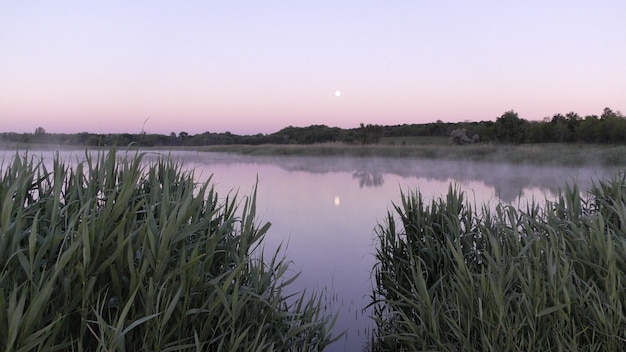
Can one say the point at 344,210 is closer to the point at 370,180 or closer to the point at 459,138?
the point at 370,180

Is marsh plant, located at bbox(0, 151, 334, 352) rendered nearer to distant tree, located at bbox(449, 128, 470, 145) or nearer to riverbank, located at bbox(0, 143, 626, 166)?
riverbank, located at bbox(0, 143, 626, 166)

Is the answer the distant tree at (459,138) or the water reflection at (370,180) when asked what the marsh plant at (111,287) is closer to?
the water reflection at (370,180)

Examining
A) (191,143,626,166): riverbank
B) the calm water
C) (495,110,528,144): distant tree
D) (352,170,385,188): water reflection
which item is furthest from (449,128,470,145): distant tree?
(352,170,385,188): water reflection

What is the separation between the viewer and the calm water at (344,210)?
5.20 m

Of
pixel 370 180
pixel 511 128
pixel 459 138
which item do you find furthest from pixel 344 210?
pixel 459 138

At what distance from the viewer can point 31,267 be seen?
1.86 m

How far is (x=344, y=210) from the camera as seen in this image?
13000 millimetres

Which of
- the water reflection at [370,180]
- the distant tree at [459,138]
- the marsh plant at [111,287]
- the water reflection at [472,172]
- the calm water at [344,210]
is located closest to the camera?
the marsh plant at [111,287]

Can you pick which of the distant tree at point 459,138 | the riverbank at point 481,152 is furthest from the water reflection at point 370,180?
the distant tree at point 459,138

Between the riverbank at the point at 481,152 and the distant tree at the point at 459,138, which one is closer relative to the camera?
the riverbank at the point at 481,152

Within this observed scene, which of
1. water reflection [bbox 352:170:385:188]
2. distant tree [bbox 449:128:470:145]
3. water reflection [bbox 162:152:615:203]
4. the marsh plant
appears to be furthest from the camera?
distant tree [bbox 449:128:470:145]

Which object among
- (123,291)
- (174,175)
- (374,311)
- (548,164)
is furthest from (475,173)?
(123,291)

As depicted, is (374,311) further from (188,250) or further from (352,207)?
(352,207)

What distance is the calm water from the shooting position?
17.0 ft
